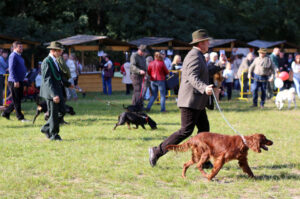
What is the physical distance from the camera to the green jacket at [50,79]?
7.89 meters

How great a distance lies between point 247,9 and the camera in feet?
117

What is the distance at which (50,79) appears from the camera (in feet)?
26.1

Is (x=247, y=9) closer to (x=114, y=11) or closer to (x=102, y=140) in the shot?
(x=114, y=11)

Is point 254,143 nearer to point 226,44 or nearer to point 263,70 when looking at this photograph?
point 263,70

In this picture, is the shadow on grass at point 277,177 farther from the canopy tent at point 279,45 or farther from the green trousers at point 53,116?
the canopy tent at point 279,45

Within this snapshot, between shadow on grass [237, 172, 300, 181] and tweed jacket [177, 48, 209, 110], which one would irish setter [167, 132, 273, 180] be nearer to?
shadow on grass [237, 172, 300, 181]

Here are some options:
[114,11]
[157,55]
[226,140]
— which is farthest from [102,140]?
[114,11]

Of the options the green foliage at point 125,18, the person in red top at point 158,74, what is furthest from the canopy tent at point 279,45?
the person in red top at point 158,74

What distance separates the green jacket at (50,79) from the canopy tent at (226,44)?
17.0 metres

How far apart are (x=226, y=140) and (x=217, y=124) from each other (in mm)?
5168

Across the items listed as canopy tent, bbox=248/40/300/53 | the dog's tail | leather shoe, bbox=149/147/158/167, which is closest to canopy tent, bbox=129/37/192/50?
canopy tent, bbox=248/40/300/53

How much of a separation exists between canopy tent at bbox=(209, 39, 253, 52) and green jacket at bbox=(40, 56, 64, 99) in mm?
16999

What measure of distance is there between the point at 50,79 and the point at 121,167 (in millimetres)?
A: 2549

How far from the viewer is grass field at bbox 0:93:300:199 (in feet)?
16.8
